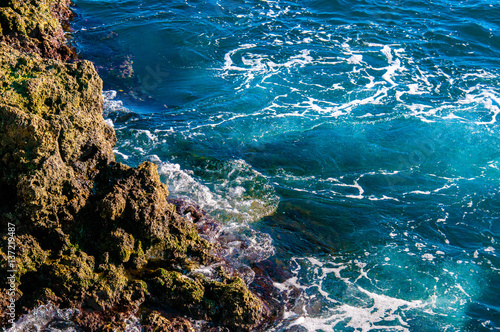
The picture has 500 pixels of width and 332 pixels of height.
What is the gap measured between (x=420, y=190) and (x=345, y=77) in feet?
25.7

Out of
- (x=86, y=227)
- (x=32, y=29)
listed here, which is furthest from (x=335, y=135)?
(x=32, y=29)

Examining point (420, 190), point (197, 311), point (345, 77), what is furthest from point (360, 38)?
point (197, 311)

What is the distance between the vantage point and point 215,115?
17.9 metres

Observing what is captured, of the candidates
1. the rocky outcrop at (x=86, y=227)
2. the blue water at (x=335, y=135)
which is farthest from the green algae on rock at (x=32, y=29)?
the rocky outcrop at (x=86, y=227)

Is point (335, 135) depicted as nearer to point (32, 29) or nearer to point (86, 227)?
point (86, 227)

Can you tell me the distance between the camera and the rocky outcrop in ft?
28.6

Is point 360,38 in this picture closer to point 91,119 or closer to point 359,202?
point 359,202

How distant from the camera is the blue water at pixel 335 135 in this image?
461 inches

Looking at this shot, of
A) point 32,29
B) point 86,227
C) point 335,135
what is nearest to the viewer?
point 86,227

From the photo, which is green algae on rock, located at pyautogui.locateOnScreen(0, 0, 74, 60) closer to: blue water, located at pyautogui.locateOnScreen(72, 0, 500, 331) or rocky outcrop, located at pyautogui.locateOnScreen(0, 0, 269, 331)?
blue water, located at pyautogui.locateOnScreen(72, 0, 500, 331)

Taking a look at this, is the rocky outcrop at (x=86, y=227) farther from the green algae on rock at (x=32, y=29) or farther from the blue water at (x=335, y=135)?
the green algae on rock at (x=32, y=29)

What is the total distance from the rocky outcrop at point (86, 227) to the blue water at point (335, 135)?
6.52ft

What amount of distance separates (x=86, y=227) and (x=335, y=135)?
1081cm

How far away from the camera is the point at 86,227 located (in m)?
9.62
